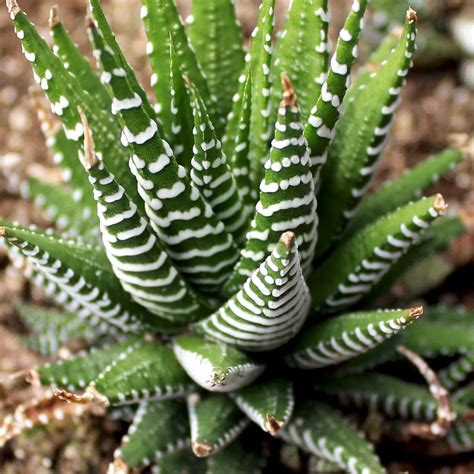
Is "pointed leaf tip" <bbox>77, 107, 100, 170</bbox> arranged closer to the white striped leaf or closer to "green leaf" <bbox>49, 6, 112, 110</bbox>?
"green leaf" <bbox>49, 6, 112, 110</bbox>

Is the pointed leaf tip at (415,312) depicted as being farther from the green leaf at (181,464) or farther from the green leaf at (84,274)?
the green leaf at (181,464)

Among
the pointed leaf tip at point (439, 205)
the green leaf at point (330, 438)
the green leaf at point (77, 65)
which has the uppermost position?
the green leaf at point (77, 65)

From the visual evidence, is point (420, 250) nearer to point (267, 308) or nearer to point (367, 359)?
point (367, 359)

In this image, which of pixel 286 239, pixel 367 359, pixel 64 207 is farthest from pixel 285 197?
pixel 64 207

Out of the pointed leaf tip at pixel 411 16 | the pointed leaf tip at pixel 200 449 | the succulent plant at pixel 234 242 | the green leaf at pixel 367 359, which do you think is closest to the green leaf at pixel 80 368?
the succulent plant at pixel 234 242

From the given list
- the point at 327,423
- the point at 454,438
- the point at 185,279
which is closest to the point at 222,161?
the point at 185,279

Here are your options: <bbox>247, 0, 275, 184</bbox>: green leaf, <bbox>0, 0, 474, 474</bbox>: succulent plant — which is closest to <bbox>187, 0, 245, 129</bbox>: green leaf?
<bbox>0, 0, 474, 474</bbox>: succulent plant
